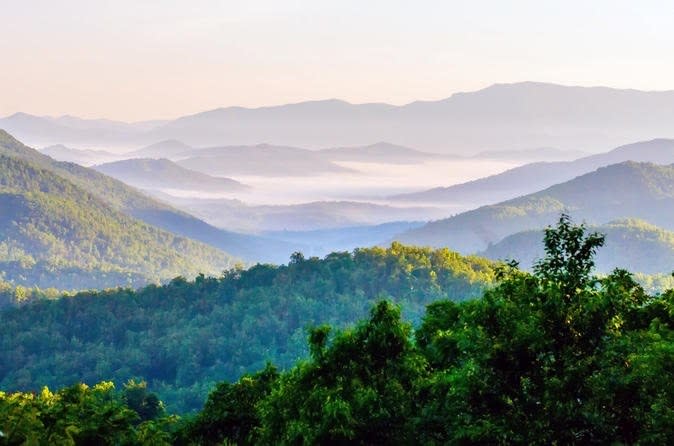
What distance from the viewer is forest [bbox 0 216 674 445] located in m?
25.3

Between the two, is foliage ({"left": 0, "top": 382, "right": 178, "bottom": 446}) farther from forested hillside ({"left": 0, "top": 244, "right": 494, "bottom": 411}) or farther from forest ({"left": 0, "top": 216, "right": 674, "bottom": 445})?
forested hillside ({"left": 0, "top": 244, "right": 494, "bottom": 411})

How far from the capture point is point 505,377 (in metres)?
27.0

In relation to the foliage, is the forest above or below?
above

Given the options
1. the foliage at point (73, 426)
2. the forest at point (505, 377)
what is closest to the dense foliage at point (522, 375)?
the forest at point (505, 377)

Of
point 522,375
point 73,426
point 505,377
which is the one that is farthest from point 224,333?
point 522,375

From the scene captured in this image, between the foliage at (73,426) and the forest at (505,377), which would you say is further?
the foliage at (73,426)

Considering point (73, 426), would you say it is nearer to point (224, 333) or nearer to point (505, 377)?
point (505, 377)

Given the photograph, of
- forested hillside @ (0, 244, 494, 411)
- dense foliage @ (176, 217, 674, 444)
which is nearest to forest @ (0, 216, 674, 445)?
dense foliage @ (176, 217, 674, 444)

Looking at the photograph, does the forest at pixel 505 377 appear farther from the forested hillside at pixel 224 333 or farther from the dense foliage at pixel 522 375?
the forested hillside at pixel 224 333

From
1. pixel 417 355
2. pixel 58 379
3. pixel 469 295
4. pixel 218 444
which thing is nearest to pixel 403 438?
pixel 417 355

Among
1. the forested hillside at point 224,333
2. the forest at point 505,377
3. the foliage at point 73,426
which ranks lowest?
the forested hillside at point 224,333

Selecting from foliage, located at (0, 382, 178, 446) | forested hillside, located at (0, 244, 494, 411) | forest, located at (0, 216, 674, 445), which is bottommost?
forested hillside, located at (0, 244, 494, 411)

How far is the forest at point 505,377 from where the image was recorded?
996 inches

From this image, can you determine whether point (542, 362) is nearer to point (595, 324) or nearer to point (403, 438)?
point (595, 324)
